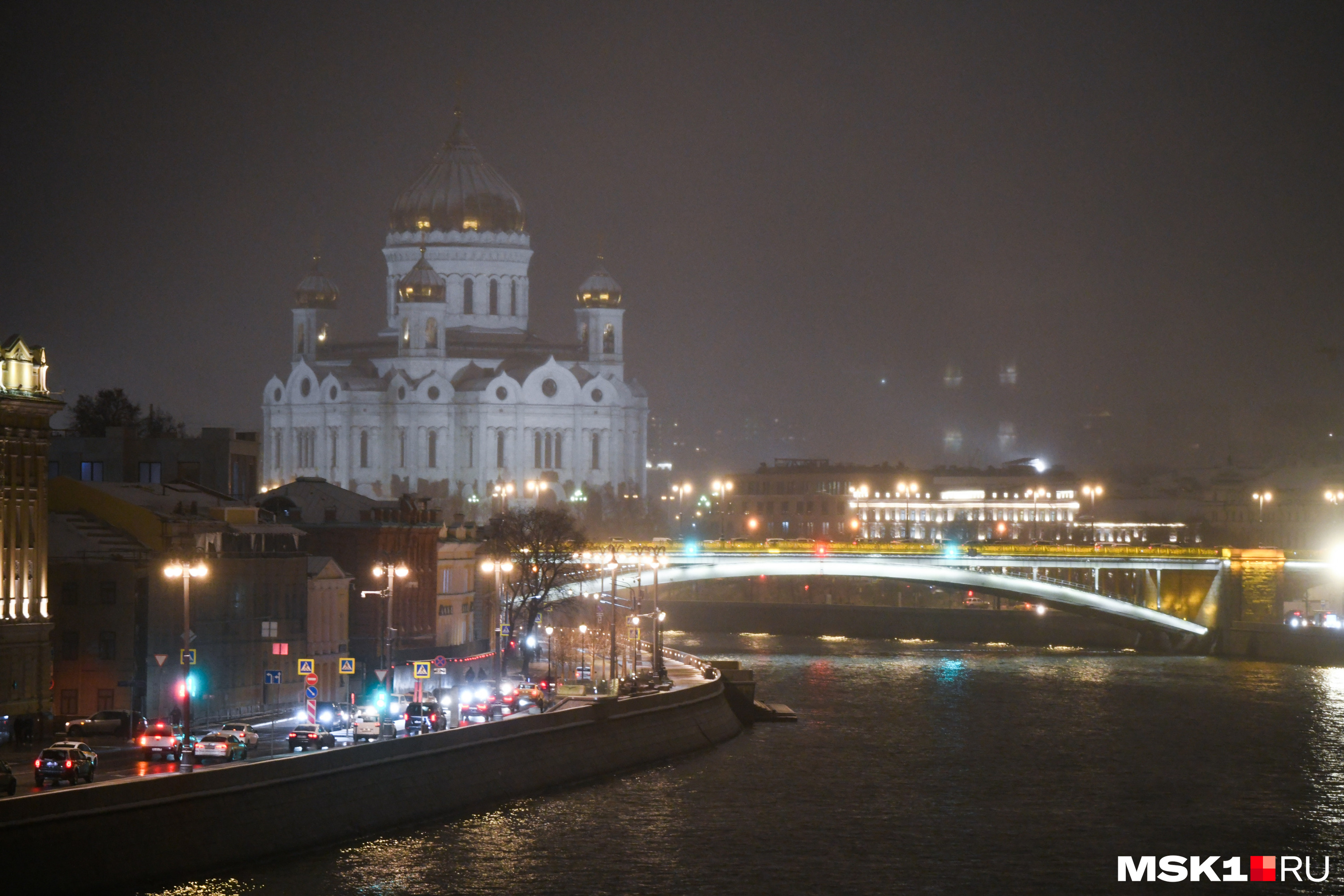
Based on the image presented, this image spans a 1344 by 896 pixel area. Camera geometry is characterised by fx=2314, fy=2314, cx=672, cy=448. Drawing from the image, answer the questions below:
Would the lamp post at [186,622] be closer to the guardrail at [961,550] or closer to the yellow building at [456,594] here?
the yellow building at [456,594]

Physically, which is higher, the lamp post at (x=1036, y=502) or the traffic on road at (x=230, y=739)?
the lamp post at (x=1036, y=502)

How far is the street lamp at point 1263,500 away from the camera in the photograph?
111250mm

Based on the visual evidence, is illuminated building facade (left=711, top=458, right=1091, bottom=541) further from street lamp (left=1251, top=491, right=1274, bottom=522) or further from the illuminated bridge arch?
the illuminated bridge arch

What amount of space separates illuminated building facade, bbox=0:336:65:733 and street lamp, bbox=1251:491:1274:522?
3112 inches

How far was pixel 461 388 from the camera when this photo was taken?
115 m

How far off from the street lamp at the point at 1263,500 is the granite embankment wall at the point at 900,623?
3165cm

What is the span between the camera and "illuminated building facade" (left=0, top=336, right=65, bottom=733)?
1538 inches

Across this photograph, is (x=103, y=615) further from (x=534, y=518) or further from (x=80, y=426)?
(x=80, y=426)

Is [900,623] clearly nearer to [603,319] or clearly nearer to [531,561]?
[531,561]

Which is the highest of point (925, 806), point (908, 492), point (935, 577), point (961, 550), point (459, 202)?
point (459, 202)

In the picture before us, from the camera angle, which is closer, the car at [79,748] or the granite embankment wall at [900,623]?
the car at [79,748]

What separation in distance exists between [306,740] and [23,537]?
22.2 ft

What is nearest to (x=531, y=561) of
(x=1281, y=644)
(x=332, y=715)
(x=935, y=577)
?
(x=935, y=577)

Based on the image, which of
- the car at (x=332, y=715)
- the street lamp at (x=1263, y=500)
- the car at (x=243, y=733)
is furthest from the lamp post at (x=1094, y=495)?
the car at (x=243, y=733)
